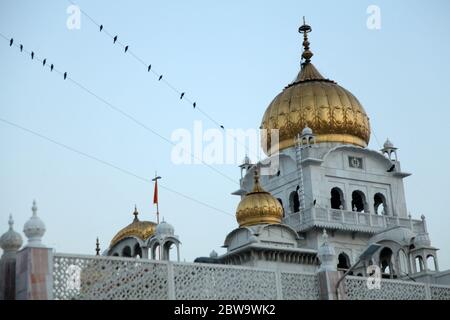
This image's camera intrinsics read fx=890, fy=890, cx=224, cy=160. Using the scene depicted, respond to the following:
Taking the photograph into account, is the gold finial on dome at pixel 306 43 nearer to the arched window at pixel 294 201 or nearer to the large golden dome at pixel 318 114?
the large golden dome at pixel 318 114

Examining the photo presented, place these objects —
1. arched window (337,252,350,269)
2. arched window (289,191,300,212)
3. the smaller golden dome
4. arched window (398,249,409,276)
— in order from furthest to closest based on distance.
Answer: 1. arched window (289,191,300,212)
2. arched window (337,252,350,269)
3. arched window (398,249,409,276)
4. the smaller golden dome

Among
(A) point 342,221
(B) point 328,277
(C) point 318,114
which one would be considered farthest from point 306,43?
(B) point 328,277

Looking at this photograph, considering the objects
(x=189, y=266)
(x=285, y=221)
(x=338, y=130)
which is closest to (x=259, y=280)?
(x=189, y=266)

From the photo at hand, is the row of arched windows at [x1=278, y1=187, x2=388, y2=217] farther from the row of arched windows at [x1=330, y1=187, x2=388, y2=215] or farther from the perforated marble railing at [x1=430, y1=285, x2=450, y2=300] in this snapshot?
the perforated marble railing at [x1=430, y1=285, x2=450, y2=300]

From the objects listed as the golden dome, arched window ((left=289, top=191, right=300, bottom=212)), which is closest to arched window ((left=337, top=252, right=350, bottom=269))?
arched window ((left=289, top=191, right=300, bottom=212))

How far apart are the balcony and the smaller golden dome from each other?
2240 mm

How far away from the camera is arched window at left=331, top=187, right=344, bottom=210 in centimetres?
3303

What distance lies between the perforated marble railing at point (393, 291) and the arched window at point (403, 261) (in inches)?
348

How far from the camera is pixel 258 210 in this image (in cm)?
2878

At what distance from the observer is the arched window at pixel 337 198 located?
108 ft

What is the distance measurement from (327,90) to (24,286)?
872 inches

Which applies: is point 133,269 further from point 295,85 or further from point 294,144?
point 295,85
